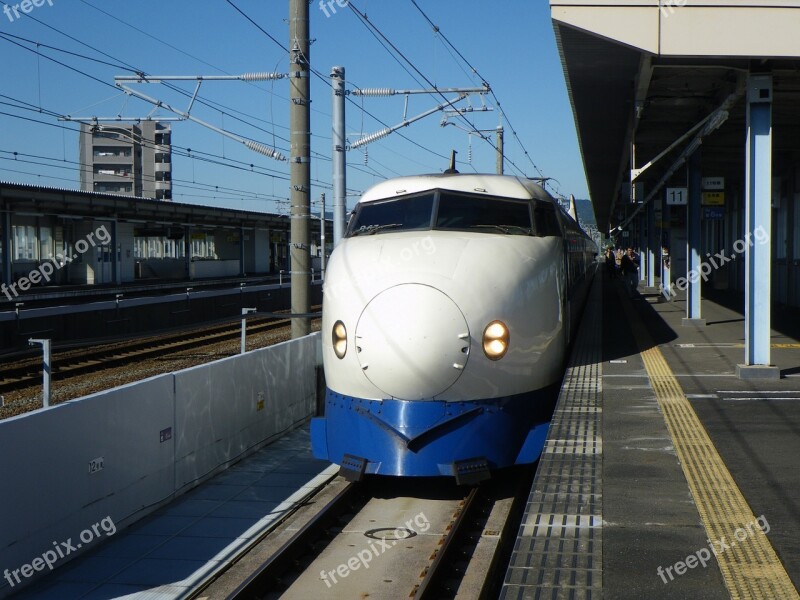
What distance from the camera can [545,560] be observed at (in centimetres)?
483

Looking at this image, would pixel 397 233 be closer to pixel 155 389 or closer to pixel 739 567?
pixel 155 389

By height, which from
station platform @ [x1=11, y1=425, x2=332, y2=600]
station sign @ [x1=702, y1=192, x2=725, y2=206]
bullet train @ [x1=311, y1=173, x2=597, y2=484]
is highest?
station sign @ [x1=702, y1=192, x2=725, y2=206]

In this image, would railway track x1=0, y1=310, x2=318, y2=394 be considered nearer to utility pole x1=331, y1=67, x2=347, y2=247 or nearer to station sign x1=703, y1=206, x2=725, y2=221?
utility pole x1=331, y1=67, x2=347, y2=247

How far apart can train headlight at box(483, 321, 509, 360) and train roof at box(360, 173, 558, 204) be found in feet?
6.60

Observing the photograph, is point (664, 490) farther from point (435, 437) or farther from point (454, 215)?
point (454, 215)

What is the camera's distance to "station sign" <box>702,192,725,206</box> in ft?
66.2

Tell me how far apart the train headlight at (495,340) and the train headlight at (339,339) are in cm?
126

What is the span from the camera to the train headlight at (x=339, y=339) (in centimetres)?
805

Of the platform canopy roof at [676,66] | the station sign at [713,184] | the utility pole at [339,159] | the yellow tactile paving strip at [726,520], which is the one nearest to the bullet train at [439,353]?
the yellow tactile paving strip at [726,520]

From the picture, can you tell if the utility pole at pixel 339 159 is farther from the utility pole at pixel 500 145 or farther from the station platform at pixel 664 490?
the utility pole at pixel 500 145

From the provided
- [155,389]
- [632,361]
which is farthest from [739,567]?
[632,361]

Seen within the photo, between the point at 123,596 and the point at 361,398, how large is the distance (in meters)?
2.55

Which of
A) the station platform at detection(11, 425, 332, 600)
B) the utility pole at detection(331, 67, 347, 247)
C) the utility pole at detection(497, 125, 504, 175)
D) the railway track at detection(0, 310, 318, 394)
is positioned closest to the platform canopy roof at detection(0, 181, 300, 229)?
the railway track at detection(0, 310, 318, 394)

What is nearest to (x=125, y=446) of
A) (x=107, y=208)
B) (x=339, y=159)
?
(x=339, y=159)
